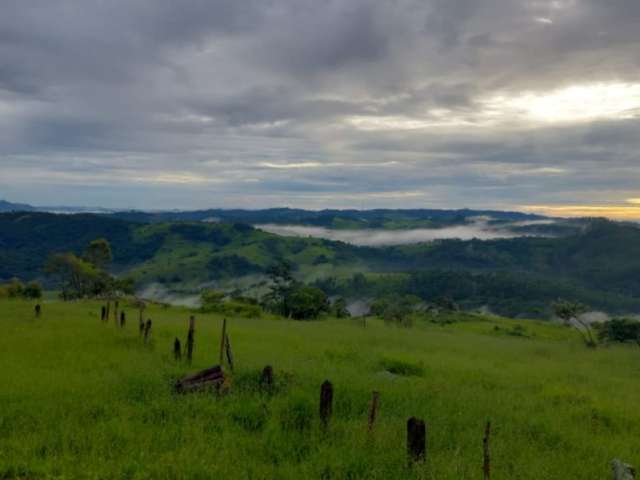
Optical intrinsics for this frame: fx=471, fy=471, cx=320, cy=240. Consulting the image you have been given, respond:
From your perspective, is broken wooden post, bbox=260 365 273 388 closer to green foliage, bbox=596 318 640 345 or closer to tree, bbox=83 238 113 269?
green foliage, bbox=596 318 640 345

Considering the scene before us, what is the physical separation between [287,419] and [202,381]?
3.61 m

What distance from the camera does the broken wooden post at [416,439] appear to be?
1000 centimetres

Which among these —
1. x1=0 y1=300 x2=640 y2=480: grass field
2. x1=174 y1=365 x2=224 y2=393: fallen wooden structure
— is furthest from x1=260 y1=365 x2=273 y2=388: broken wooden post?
x1=174 y1=365 x2=224 y2=393: fallen wooden structure

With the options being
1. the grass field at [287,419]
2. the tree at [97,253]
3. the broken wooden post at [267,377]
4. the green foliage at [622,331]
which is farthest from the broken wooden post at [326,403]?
the tree at [97,253]

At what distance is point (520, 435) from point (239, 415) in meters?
7.83

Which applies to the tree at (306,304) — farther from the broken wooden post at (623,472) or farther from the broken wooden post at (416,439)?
the broken wooden post at (623,472)

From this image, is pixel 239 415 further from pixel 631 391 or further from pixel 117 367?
pixel 631 391

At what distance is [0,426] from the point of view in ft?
38.1

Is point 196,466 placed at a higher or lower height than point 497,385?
higher

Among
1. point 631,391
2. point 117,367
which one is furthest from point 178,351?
point 631,391

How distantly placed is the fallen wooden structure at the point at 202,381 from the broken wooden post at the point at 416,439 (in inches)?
266

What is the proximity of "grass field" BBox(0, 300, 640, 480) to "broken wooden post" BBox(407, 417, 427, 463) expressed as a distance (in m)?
0.31

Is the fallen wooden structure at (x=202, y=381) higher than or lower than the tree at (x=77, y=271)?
higher

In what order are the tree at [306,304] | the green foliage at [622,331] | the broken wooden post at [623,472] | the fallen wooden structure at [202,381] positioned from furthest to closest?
the tree at [306,304] < the green foliage at [622,331] < the fallen wooden structure at [202,381] < the broken wooden post at [623,472]
